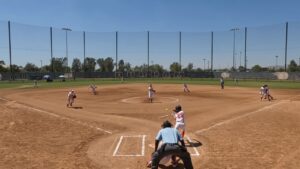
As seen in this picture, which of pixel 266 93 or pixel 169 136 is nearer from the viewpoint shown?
pixel 169 136

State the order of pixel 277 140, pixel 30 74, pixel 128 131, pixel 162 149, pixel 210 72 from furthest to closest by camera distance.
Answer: pixel 210 72 → pixel 30 74 → pixel 128 131 → pixel 277 140 → pixel 162 149

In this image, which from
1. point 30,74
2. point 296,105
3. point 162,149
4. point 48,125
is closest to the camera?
point 162,149

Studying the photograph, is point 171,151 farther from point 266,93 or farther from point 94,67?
point 94,67

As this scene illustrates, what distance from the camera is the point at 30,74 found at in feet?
271

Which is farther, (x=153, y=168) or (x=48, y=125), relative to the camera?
(x=48, y=125)

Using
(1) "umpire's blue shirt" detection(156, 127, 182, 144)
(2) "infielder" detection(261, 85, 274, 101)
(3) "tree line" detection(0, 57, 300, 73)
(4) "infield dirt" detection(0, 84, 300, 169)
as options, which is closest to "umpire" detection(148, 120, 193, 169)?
(1) "umpire's blue shirt" detection(156, 127, 182, 144)

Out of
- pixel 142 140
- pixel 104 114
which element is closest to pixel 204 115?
pixel 104 114

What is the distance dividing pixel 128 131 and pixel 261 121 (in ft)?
27.2

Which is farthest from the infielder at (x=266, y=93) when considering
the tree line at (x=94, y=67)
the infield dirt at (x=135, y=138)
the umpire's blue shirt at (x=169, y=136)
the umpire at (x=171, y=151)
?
the tree line at (x=94, y=67)

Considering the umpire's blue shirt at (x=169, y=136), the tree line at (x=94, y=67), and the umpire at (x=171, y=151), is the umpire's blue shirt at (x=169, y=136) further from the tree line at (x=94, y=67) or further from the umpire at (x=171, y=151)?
the tree line at (x=94, y=67)

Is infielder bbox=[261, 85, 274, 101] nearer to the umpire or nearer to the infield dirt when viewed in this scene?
the infield dirt

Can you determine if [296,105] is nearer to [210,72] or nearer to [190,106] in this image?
[190,106]

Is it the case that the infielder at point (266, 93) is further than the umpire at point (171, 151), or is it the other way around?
the infielder at point (266, 93)

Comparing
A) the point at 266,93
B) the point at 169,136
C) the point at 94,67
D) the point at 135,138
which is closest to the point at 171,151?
the point at 169,136
